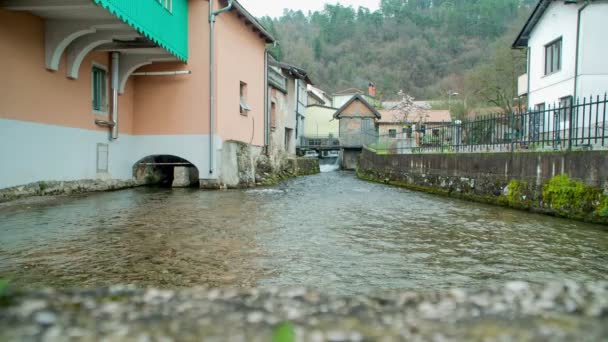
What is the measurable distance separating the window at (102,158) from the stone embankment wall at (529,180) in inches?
382

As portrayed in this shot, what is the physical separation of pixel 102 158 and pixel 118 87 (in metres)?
2.15

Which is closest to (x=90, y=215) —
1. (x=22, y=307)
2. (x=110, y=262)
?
(x=110, y=262)

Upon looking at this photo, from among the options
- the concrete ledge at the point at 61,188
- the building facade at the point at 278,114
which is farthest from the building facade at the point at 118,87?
the building facade at the point at 278,114

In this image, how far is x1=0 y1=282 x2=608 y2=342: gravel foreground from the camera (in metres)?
1.36

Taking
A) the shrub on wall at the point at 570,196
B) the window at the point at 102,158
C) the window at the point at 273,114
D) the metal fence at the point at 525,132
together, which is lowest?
the shrub on wall at the point at 570,196

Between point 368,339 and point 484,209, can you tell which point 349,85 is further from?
point 368,339

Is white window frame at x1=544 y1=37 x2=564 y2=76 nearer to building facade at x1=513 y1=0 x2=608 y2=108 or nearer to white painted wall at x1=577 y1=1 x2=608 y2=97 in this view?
building facade at x1=513 y1=0 x2=608 y2=108

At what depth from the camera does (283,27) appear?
74938mm

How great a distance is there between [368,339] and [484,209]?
822cm

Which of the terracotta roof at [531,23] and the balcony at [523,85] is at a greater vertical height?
the terracotta roof at [531,23]

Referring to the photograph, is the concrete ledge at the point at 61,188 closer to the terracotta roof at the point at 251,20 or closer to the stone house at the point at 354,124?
the terracotta roof at the point at 251,20

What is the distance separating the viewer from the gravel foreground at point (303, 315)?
1.36m

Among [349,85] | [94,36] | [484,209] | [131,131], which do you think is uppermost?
[349,85]

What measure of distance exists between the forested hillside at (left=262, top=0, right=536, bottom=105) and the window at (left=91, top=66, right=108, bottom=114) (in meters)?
48.5
